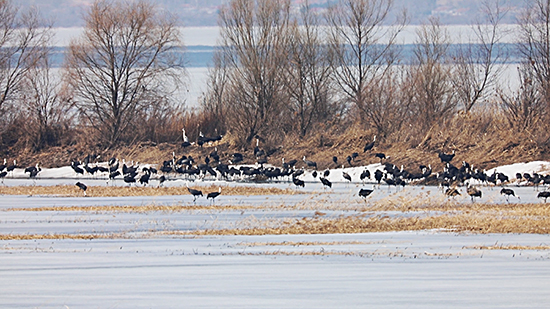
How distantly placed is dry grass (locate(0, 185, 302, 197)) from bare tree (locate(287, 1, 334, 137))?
41.7 ft

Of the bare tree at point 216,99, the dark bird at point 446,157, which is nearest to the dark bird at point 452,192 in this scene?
the dark bird at point 446,157

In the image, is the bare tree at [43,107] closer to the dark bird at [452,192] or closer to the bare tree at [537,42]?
the bare tree at [537,42]

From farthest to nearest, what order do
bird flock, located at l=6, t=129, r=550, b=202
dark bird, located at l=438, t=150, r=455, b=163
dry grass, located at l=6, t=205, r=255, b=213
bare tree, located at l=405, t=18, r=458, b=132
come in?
bare tree, located at l=405, t=18, r=458, b=132 < dark bird, located at l=438, t=150, r=455, b=163 < bird flock, located at l=6, t=129, r=550, b=202 < dry grass, located at l=6, t=205, r=255, b=213

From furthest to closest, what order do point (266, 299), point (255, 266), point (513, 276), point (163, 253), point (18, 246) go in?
point (18, 246)
point (163, 253)
point (255, 266)
point (513, 276)
point (266, 299)

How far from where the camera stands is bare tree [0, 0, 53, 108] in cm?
4006

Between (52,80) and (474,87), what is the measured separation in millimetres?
23010

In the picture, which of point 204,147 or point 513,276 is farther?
point 204,147

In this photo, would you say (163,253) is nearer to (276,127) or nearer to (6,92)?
(276,127)

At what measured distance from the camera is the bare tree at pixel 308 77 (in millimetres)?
38469

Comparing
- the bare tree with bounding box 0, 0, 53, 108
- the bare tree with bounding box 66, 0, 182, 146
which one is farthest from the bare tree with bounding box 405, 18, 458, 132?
the bare tree with bounding box 0, 0, 53, 108

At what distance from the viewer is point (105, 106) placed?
3947 cm

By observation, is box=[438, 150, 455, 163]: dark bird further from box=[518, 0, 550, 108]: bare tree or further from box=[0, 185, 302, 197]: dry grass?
box=[0, 185, 302, 197]: dry grass

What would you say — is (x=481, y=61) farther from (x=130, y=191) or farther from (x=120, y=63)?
(x=130, y=191)

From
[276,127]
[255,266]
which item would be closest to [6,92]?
[276,127]
